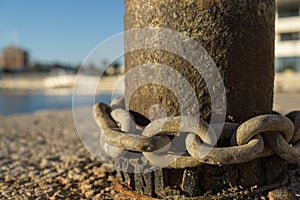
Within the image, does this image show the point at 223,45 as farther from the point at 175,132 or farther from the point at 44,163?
the point at 44,163

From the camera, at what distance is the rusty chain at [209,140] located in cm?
158

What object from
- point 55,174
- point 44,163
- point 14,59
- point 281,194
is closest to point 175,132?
point 281,194

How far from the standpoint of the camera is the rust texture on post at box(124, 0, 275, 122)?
181 centimetres

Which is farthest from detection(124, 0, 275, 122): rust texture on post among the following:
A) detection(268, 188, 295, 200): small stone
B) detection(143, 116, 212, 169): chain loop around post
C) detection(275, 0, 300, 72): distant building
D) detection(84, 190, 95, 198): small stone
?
detection(275, 0, 300, 72): distant building

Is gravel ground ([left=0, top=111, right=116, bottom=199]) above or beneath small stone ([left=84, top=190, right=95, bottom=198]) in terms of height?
beneath

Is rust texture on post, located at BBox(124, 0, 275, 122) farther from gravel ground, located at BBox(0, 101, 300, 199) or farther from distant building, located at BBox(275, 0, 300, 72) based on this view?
distant building, located at BBox(275, 0, 300, 72)

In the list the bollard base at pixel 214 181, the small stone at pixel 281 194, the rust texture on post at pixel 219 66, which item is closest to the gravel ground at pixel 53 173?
the bollard base at pixel 214 181

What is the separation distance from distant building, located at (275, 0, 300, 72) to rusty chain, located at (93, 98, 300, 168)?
31.4 metres

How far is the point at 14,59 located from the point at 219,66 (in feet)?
323

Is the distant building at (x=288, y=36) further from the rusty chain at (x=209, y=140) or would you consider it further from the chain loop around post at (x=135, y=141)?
the chain loop around post at (x=135, y=141)

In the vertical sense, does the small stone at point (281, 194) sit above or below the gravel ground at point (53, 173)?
above

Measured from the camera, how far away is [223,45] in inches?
71.7

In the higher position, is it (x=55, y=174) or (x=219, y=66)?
(x=219, y=66)

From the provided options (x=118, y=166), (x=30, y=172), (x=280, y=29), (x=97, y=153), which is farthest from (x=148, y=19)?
(x=280, y=29)
